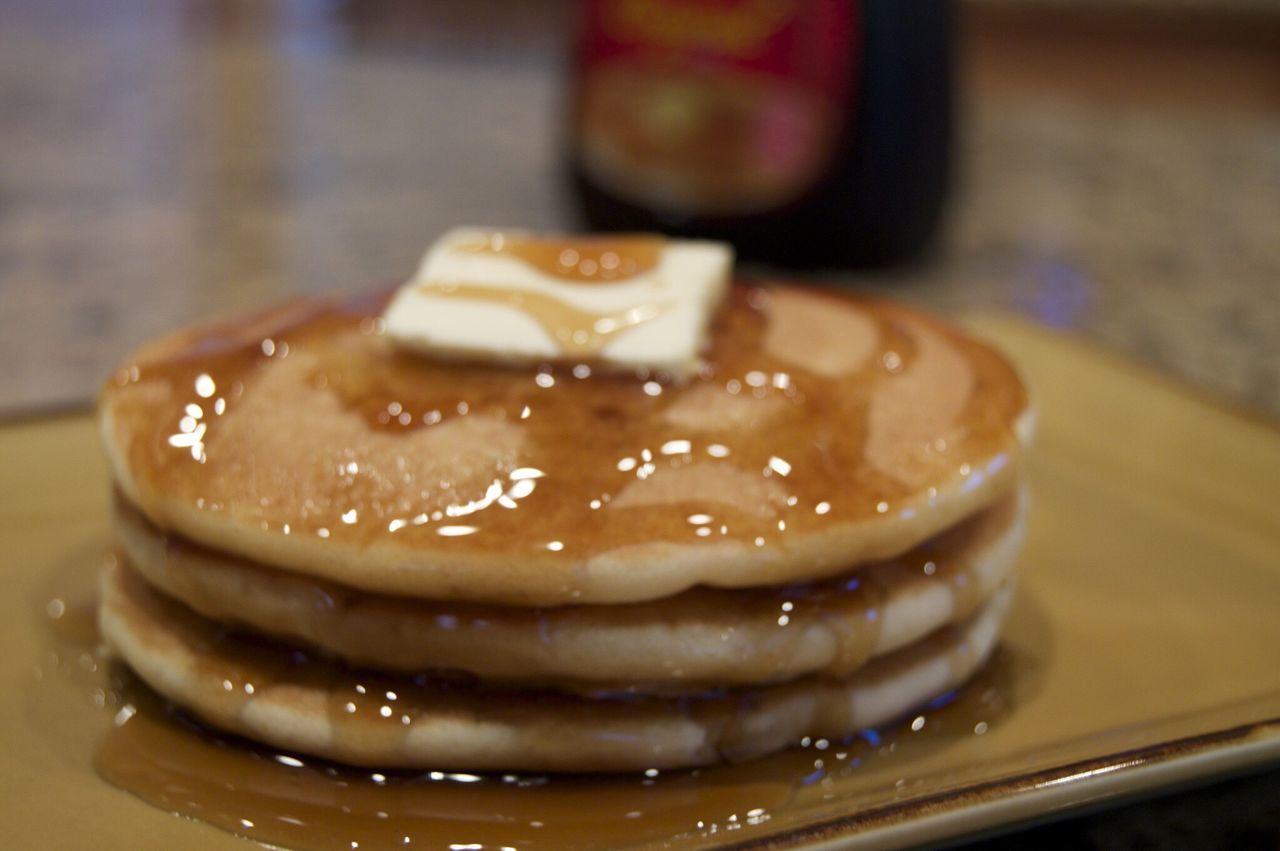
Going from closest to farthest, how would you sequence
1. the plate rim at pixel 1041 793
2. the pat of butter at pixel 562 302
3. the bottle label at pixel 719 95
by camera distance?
the plate rim at pixel 1041 793, the pat of butter at pixel 562 302, the bottle label at pixel 719 95

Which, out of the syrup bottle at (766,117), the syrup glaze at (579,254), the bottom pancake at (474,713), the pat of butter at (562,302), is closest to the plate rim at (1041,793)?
the bottom pancake at (474,713)

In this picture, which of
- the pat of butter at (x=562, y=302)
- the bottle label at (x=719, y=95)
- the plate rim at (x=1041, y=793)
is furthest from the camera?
the bottle label at (x=719, y=95)

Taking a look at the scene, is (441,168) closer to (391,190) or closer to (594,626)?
(391,190)

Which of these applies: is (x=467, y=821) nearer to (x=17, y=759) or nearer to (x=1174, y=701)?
(x=17, y=759)

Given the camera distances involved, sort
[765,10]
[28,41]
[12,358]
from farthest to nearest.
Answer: [28,41]
[765,10]
[12,358]

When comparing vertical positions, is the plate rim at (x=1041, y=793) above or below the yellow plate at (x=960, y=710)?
above

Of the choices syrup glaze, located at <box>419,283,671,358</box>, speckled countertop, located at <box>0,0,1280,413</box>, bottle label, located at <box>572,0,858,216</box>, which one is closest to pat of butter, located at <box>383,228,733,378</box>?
syrup glaze, located at <box>419,283,671,358</box>

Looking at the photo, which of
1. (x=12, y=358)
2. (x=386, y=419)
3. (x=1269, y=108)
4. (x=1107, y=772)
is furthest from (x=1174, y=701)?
(x=1269, y=108)

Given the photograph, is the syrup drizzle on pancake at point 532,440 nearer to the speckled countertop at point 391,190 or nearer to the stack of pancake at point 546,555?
the stack of pancake at point 546,555
